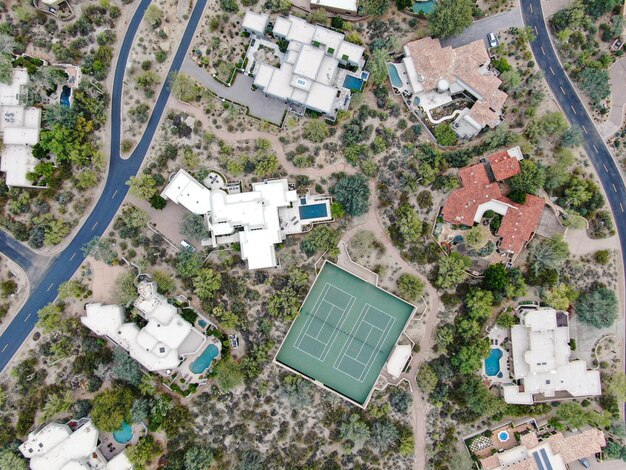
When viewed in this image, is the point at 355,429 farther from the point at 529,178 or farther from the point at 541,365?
the point at 529,178

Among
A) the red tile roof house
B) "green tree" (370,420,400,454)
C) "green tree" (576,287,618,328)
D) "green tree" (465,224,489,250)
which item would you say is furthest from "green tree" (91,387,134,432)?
"green tree" (576,287,618,328)

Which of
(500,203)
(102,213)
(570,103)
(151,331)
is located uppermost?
(570,103)

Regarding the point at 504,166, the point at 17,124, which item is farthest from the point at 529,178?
the point at 17,124

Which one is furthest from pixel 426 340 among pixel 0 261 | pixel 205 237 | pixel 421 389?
pixel 0 261

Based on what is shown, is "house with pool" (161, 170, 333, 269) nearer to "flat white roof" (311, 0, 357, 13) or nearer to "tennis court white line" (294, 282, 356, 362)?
"tennis court white line" (294, 282, 356, 362)

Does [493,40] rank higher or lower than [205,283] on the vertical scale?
higher

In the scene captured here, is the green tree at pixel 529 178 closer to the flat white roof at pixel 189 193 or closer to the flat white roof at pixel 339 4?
the flat white roof at pixel 339 4

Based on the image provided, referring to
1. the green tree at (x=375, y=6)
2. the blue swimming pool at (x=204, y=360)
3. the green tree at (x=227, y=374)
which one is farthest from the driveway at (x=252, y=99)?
the green tree at (x=227, y=374)

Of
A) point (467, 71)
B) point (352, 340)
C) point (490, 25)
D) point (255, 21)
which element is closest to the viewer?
point (255, 21)

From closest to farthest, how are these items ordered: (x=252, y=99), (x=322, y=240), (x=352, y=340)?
(x=322, y=240) → (x=352, y=340) → (x=252, y=99)
